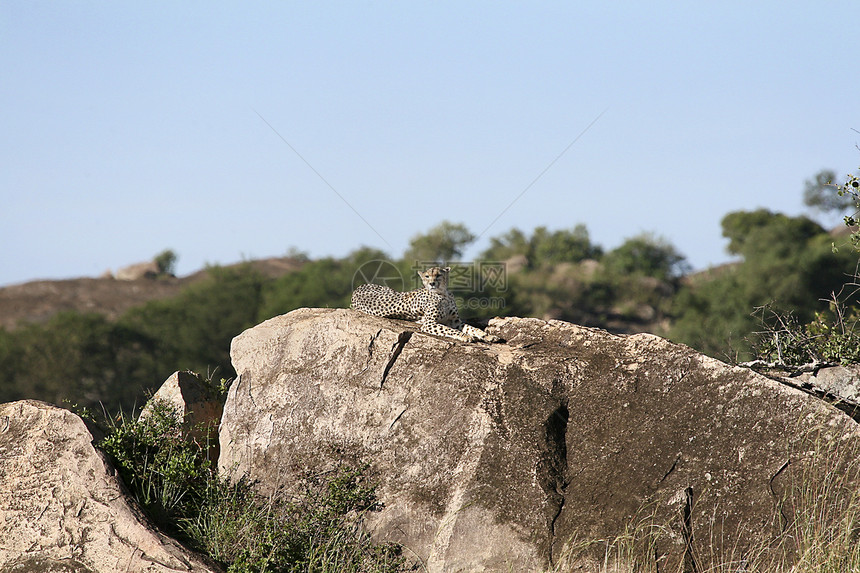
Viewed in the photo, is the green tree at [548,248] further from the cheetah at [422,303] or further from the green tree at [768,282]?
the cheetah at [422,303]

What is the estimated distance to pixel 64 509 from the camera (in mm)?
8445

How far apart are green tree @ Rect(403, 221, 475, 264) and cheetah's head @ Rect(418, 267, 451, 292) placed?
3860 cm

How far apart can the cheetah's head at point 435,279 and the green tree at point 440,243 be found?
127ft

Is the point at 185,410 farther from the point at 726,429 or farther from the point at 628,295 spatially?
the point at 628,295

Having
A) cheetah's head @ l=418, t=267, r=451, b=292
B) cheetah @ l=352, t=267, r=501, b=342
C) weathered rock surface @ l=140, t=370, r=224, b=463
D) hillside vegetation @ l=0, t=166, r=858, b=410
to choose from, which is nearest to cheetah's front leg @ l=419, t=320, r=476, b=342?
cheetah @ l=352, t=267, r=501, b=342

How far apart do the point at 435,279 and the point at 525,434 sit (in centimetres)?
417

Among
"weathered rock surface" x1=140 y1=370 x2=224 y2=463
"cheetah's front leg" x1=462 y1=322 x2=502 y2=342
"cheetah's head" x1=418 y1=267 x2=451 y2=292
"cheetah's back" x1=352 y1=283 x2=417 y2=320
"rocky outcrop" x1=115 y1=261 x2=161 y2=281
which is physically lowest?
"weathered rock surface" x1=140 y1=370 x2=224 y2=463

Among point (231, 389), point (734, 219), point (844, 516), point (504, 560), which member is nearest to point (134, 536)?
point (231, 389)

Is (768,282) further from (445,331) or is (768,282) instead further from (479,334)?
(479,334)

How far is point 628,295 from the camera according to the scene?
59.6m

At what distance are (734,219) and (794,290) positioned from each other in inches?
806

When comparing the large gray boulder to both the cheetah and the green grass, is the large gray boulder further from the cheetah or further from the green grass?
the cheetah

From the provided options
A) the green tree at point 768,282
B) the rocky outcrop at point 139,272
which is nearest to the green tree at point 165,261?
the rocky outcrop at point 139,272

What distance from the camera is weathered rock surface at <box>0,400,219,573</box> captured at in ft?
26.6
